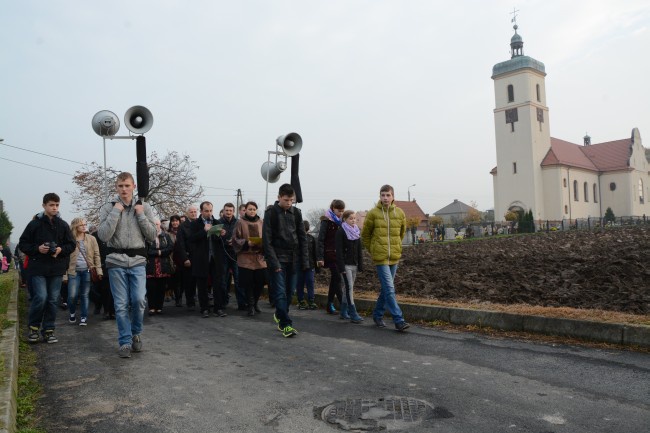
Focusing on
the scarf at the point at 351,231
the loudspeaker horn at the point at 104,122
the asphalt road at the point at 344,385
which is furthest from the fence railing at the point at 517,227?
the asphalt road at the point at 344,385

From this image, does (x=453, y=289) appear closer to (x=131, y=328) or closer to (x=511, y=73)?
(x=131, y=328)

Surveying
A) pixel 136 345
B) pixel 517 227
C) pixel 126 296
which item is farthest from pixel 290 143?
pixel 517 227

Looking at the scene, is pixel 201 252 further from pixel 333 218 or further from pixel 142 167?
pixel 142 167

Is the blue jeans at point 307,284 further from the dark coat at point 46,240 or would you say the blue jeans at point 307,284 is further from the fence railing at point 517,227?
the fence railing at point 517,227

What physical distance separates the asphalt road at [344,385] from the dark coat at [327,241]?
2.43 m

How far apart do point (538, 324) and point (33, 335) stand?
255 inches

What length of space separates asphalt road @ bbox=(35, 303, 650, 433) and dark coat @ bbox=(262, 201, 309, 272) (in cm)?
110

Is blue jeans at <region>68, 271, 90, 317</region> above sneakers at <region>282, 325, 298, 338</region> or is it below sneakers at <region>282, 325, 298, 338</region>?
above

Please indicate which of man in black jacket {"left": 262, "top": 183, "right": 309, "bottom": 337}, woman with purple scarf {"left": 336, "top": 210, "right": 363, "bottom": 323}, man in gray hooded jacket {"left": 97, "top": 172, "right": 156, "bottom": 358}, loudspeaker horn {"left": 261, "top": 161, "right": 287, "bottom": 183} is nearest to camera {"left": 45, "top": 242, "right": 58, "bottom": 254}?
man in gray hooded jacket {"left": 97, "top": 172, "right": 156, "bottom": 358}

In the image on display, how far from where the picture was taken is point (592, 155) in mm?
84750

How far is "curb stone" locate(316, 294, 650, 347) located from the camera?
6.17 m

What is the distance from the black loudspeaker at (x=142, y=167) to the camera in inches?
439

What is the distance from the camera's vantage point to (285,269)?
8016 millimetres

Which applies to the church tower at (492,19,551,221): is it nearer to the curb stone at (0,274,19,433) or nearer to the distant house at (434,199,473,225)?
the distant house at (434,199,473,225)
